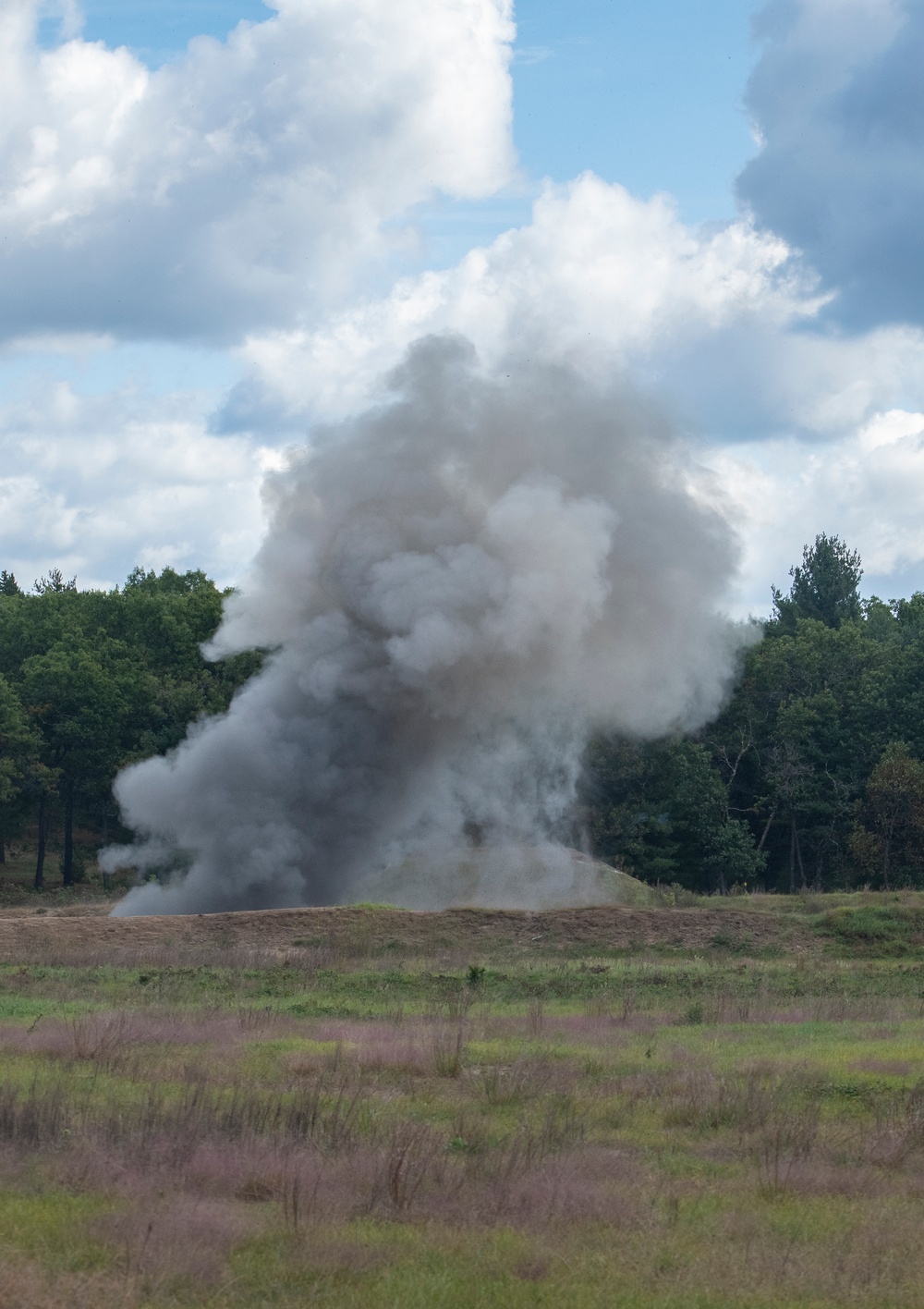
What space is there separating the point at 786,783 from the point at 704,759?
12.4 ft

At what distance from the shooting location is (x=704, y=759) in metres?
54.3

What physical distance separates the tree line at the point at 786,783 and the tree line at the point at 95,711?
53.9ft

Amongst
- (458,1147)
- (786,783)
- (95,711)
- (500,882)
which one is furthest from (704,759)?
(458,1147)

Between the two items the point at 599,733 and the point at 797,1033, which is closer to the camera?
the point at 797,1033

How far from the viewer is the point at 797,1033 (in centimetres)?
1859

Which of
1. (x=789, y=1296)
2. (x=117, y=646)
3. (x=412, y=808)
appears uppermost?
(x=117, y=646)

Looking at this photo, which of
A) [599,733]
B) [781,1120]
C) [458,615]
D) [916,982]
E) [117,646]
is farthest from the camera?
[117,646]

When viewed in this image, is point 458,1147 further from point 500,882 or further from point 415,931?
point 500,882

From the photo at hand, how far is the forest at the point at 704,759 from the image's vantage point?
174ft

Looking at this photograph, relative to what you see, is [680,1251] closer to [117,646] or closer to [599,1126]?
[599,1126]

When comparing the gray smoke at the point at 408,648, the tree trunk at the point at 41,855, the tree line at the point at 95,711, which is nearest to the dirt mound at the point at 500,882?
the gray smoke at the point at 408,648

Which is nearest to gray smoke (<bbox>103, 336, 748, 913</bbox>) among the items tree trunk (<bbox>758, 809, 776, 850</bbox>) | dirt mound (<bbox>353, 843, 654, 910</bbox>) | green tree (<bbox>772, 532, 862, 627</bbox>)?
dirt mound (<bbox>353, 843, 654, 910</bbox>)

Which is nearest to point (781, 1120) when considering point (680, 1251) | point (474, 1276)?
point (680, 1251)

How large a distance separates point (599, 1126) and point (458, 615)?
84.6 feet
